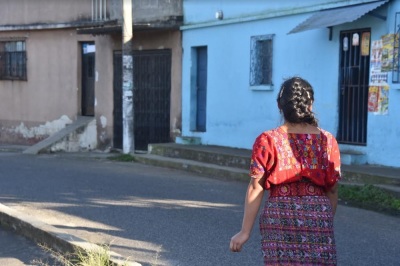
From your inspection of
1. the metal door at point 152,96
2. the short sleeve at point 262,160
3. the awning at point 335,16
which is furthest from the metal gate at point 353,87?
the short sleeve at point 262,160

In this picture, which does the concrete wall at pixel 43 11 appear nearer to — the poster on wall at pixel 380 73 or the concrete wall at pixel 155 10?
the concrete wall at pixel 155 10

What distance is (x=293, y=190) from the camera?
3.36m

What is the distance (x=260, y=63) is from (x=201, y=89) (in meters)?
2.35

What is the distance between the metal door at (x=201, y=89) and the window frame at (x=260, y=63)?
1.98 meters

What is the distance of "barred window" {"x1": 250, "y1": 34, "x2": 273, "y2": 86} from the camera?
40.5 ft

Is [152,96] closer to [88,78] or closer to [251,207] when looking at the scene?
[88,78]

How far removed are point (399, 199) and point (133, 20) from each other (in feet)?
30.3

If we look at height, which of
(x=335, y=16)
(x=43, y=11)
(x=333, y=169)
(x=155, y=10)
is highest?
(x=43, y=11)

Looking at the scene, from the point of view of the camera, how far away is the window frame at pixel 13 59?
62.7 ft

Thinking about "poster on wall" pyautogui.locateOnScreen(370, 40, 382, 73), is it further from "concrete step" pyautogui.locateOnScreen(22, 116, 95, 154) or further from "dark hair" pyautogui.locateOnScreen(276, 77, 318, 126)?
"concrete step" pyautogui.locateOnScreen(22, 116, 95, 154)

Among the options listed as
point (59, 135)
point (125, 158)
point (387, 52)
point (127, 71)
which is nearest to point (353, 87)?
point (387, 52)

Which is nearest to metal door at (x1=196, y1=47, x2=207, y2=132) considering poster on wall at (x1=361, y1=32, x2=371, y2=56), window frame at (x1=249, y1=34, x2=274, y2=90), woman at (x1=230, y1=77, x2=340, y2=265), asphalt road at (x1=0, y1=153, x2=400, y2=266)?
window frame at (x1=249, y1=34, x2=274, y2=90)

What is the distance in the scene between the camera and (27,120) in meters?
19.1

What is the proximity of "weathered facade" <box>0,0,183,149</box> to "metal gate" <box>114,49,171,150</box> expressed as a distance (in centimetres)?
3
